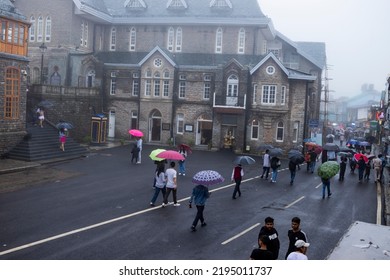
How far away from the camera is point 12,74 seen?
2653 centimetres

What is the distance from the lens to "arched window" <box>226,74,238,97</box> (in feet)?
128

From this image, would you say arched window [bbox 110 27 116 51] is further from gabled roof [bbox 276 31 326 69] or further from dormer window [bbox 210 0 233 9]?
gabled roof [bbox 276 31 326 69]

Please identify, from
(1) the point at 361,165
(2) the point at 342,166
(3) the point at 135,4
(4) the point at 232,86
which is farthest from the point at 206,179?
(3) the point at 135,4

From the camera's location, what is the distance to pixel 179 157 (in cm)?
1784

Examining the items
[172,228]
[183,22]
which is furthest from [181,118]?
[172,228]

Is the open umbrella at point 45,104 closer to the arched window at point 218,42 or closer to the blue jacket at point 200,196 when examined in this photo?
the arched window at point 218,42

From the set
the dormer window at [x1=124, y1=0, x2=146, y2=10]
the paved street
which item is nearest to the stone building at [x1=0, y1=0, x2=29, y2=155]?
the paved street

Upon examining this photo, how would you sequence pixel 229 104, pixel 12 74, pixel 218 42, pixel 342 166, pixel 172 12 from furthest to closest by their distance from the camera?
pixel 172 12 → pixel 218 42 → pixel 229 104 → pixel 12 74 → pixel 342 166

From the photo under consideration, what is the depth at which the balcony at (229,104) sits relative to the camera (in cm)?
3838

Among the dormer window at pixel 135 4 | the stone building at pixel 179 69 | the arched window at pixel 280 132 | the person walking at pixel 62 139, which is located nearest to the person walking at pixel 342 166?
the stone building at pixel 179 69

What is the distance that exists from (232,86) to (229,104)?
1632 millimetres

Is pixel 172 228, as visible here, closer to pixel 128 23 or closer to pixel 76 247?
pixel 76 247

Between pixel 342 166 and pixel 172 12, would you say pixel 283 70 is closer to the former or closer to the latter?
pixel 342 166

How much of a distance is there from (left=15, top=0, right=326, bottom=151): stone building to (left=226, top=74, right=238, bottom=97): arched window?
9cm
